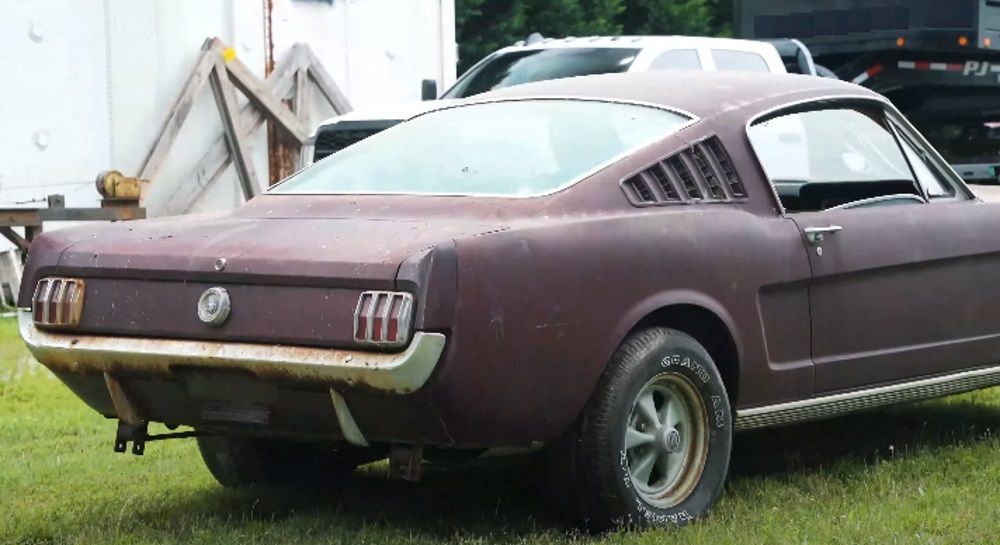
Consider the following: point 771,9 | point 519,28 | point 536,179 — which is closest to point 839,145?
point 536,179

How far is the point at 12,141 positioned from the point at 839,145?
28.9ft

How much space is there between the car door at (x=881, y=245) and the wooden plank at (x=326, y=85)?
35.8 ft

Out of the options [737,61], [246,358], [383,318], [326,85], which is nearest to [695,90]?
[383,318]

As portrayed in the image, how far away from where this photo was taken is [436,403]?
15.5 feet

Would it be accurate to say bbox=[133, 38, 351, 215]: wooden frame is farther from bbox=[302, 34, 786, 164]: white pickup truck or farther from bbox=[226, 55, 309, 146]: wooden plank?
bbox=[302, 34, 786, 164]: white pickup truck

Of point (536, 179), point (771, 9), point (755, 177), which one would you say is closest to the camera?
point (536, 179)

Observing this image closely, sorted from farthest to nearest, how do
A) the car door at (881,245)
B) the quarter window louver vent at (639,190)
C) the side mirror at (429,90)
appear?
the side mirror at (429,90)
the car door at (881,245)
the quarter window louver vent at (639,190)

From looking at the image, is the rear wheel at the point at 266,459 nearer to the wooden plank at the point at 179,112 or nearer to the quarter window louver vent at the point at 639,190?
the quarter window louver vent at the point at 639,190

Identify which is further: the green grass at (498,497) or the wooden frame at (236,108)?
the wooden frame at (236,108)

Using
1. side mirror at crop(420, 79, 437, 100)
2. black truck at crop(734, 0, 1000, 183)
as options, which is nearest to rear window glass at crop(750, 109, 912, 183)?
side mirror at crop(420, 79, 437, 100)

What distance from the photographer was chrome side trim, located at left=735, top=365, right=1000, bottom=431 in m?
5.75

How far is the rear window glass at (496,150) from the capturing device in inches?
218

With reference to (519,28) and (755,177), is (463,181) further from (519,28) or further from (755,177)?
(519,28)

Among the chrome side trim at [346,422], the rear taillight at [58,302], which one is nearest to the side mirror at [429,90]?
the rear taillight at [58,302]
